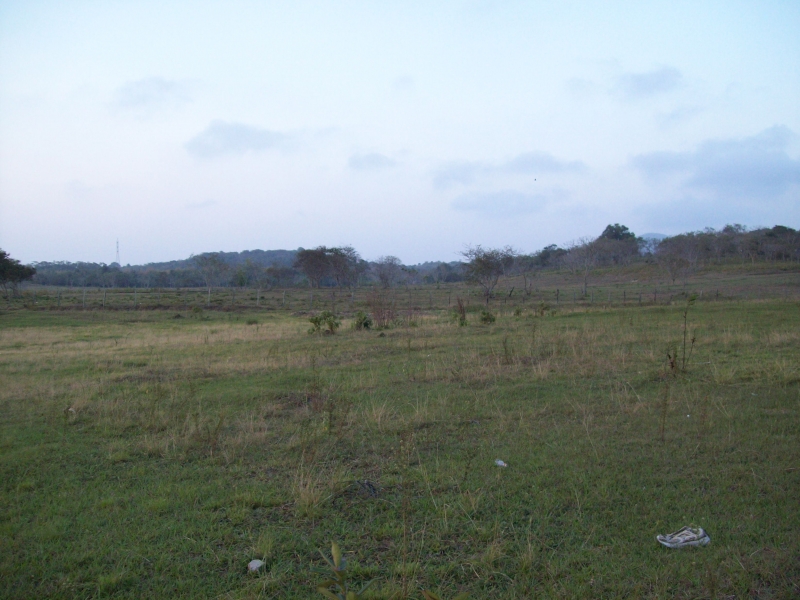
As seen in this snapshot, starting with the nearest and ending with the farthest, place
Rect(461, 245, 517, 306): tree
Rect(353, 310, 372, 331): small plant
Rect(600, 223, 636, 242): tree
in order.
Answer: Rect(353, 310, 372, 331): small plant, Rect(461, 245, 517, 306): tree, Rect(600, 223, 636, 242): tree

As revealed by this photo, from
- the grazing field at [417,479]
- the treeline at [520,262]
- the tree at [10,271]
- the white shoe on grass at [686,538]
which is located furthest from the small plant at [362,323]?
the tree at [10,271]

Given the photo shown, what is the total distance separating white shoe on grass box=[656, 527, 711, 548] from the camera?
3.75 m

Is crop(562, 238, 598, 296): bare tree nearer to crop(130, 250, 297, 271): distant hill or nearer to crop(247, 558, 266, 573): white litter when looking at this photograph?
crop(247, 558, 266, 573): white litter

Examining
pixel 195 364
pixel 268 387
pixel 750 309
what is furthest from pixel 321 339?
pixel 750 309

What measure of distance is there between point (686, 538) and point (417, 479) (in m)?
2.24

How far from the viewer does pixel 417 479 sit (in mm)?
5094

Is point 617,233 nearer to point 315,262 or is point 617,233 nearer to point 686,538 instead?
point 315,262

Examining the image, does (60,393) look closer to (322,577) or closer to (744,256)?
(322,577)

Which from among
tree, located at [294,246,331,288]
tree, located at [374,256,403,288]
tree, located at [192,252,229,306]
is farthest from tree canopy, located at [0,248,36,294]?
tree, located at [374,256,403,288]

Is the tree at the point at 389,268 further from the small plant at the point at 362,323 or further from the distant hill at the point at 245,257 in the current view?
the distant hill at the point at 245,257

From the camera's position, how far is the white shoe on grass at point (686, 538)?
12.3 feet

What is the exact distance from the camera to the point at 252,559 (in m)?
3.78

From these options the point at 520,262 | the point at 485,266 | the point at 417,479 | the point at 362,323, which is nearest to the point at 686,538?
the point at 417,479

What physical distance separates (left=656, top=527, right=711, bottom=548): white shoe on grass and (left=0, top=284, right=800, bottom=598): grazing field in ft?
0.25
